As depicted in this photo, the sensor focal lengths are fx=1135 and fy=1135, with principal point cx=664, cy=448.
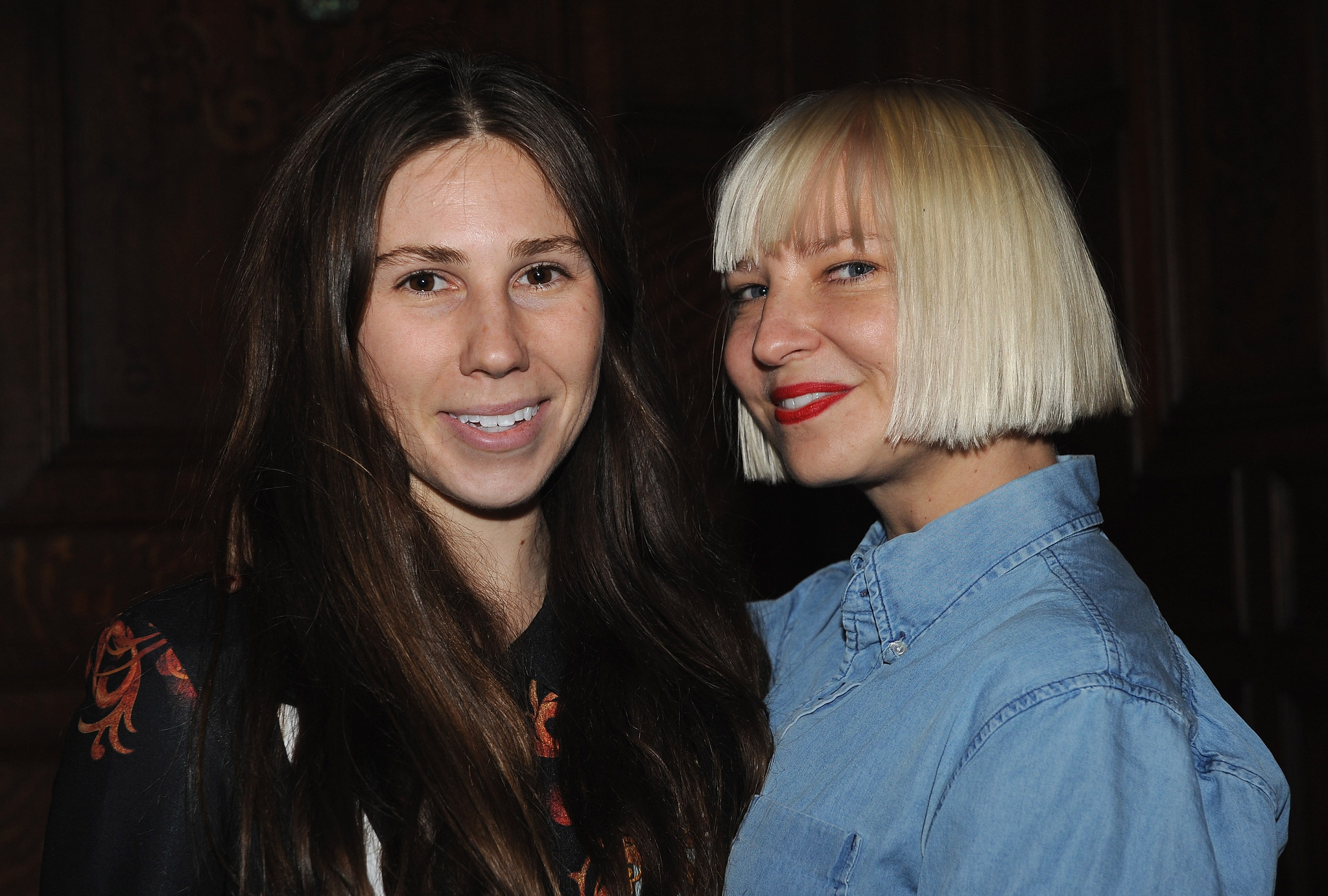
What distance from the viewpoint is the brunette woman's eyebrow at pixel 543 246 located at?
1.34 meters

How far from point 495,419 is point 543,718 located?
14.3 inches

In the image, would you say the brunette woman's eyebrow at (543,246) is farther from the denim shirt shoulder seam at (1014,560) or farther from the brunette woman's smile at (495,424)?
the denim shirt shoulder seam at (1014,560)

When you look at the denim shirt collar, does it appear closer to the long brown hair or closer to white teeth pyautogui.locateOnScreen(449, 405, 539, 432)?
the long brown hair

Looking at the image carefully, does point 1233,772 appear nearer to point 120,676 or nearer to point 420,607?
point 420,607

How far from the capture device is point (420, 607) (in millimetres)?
1314

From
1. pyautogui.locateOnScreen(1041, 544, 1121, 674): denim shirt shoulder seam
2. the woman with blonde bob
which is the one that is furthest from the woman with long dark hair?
pyautogui.locateOnScreen(1041, 544, 1121, 674): denim shirt shoulder seam

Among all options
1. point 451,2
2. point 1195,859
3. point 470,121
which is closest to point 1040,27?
point 451,2

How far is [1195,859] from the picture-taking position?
979 mm

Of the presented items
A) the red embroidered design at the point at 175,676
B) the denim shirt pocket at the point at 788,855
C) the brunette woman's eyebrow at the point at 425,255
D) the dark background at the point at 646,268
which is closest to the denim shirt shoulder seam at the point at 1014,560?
the denim shirt pocket at the point at 788,855

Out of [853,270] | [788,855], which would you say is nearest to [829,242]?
[853,270]

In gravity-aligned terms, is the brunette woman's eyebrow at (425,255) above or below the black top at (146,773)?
above

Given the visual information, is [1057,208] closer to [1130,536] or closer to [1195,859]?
[1195,859]

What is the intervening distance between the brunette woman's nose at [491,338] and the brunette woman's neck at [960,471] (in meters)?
0.47

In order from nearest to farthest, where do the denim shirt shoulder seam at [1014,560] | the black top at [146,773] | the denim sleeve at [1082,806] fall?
the denim sleeve at [1082,806]
the black top at [146,773]
the denim shirt shoulder seam at [1014,560]
